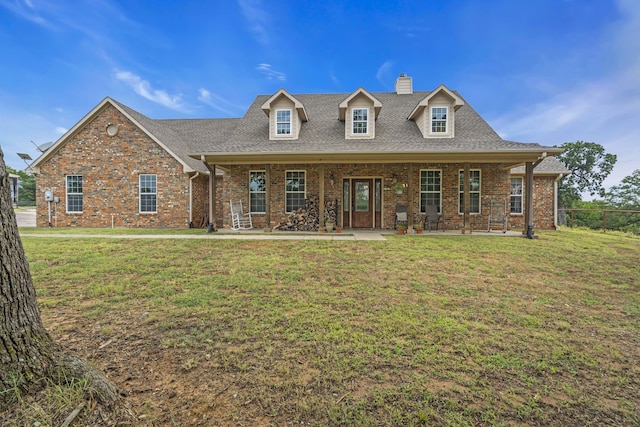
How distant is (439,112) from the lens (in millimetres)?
11297

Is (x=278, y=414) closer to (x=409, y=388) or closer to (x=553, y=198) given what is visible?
(x=409, y=388)

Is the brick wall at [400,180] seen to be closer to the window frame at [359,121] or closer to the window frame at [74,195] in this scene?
the window frame at [359,121]

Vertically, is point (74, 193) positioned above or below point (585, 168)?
below

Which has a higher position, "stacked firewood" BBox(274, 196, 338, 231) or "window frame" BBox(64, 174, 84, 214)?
"window frame" BBox(64, 174, 84, 214)

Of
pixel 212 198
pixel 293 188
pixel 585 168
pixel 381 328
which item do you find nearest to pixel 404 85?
pixel 293 188

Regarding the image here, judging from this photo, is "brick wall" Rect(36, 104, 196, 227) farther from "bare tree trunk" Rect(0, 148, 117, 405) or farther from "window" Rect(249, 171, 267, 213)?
"bare tree trunk" Rect(0, 148, 117, 405)

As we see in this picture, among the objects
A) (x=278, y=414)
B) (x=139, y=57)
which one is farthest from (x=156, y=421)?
(x=139, y=57)

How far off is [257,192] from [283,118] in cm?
335

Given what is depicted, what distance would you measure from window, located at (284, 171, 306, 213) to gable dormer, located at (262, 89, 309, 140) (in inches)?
62.2

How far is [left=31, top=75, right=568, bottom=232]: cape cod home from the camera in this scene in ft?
36.3

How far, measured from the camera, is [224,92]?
24344mm

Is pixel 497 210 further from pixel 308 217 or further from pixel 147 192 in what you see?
pixel 147 192

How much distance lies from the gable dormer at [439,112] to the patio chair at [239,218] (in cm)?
813

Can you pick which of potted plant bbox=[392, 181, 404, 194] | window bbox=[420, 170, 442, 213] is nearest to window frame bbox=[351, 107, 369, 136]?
potted plant bbox=[392, 181, 404, 194]
